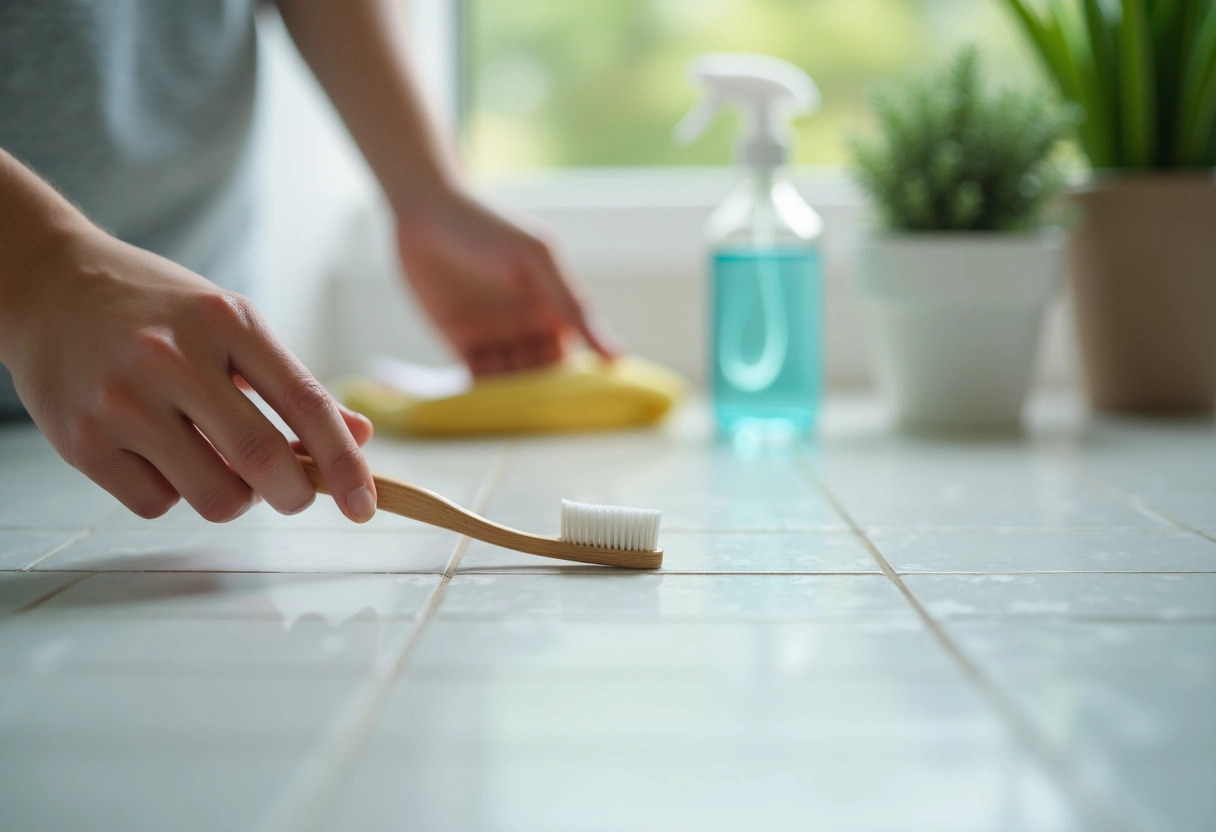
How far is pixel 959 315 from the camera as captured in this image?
0.85m

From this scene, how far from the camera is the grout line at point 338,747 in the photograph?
0.27 metres

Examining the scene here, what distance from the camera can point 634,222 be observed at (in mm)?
1233

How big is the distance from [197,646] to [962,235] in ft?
2.18

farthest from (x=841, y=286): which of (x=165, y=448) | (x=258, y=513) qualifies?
(x=165, y=448)

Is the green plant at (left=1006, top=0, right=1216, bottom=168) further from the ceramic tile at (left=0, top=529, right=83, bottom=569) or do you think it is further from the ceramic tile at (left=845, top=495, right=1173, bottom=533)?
the ceramic tile at (left=0, top=529, right=83, bottom=569)

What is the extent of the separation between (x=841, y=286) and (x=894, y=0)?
0.88 m

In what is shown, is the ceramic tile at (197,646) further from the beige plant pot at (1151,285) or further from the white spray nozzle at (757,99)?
the beige plant pot at (1151,285)

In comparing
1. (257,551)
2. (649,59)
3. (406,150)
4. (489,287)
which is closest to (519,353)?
(489,287)

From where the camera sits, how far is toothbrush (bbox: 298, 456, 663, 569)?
1.55 feet

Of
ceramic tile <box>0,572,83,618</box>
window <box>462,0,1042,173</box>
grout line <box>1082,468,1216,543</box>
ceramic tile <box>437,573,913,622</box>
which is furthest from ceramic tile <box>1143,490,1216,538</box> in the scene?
window <box>462,0,1042,173</box>

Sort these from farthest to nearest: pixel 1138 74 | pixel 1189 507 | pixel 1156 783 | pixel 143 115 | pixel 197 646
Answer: pixel 1138 74 → pixel 143 115 → pixel 1189 507 → pixel 197 646 → pixel 1156 783

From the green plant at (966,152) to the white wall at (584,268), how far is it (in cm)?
34

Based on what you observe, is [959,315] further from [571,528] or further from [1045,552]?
[571,528]

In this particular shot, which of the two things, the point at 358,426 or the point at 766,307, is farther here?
the point at 766,307
